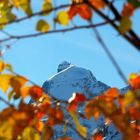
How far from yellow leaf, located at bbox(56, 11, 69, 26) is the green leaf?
0.47m

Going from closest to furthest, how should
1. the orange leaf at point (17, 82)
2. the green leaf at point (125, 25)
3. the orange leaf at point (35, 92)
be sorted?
the green leaf at point (125, 25) → the orange leaf at point (17, 82) → the orange leaf at point (35, 92)

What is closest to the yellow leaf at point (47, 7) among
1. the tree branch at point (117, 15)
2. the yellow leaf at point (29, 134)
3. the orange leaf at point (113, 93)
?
the tree branch at point (117, 15)

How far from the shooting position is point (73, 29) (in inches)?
117

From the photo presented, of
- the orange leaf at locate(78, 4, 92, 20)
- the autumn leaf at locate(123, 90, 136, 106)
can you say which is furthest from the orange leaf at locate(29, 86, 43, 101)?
the autumn leaf at locate(123, 90, 136, 106)

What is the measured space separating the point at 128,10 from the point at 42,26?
2.20 feet

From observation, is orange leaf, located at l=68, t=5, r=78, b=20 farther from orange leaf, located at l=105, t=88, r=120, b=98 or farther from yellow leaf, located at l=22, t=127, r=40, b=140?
yellow leaf, located at l=22, t=127, r=40, b=140

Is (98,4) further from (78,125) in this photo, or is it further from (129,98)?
(78,125)

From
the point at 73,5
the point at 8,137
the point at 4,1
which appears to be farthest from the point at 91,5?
the point at 8,137

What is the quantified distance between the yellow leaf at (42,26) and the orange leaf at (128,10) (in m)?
0.61

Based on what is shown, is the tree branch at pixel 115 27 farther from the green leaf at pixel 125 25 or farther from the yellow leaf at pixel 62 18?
the yellow leaf at pixel 62 18

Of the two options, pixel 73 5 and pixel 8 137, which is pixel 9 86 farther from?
pixel 73 5

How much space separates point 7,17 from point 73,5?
51 cm

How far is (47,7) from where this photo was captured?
334cm

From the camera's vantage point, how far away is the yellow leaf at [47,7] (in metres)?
3.18
